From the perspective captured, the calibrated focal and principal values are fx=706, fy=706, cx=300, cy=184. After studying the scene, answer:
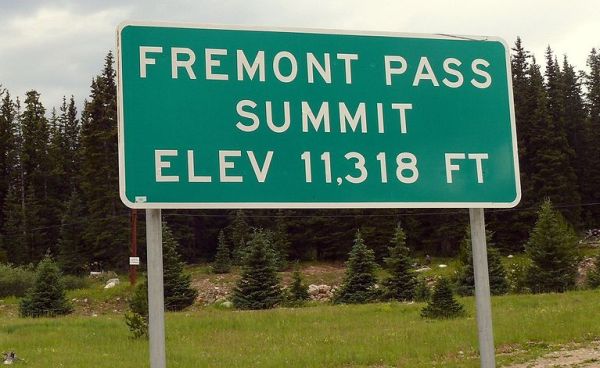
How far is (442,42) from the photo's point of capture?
10.6 ft

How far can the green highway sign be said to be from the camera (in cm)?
282

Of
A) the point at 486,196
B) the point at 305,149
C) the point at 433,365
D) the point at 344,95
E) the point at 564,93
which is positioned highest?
the point at 564,93

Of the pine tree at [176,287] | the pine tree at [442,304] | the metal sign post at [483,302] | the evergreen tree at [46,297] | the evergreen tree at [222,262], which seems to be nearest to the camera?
the metal sign post at [483,302]

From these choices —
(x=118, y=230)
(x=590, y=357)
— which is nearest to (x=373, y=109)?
(x=590, y=357)

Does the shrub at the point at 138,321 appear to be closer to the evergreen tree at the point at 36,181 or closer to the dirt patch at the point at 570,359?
the dirt patch at the point at 570,359

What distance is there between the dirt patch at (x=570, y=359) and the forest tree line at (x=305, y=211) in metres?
37.7

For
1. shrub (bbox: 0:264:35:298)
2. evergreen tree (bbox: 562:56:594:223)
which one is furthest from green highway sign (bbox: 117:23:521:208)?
evergreen tree (bbox: 562:56:594:223)

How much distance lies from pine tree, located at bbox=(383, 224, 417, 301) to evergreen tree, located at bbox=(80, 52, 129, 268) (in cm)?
2751

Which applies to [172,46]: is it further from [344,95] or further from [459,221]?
[459,221]

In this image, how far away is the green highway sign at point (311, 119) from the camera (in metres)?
2.82

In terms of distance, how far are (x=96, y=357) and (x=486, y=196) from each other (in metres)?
13.5

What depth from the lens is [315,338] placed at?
55.2 feet

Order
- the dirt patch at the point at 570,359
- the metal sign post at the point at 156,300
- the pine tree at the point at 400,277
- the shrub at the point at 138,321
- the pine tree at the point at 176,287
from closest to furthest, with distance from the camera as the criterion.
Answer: the metal sign post at the point at 156,300 → the dirt patch at the point at 570,359 → the shrub at the point at 138,321 → the pine tree at the point at 400,277 → the pine tree at the point at 176,287

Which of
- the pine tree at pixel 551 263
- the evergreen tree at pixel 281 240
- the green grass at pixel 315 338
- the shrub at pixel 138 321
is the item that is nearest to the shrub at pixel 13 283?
the evergreen tree at pixel 281 240
